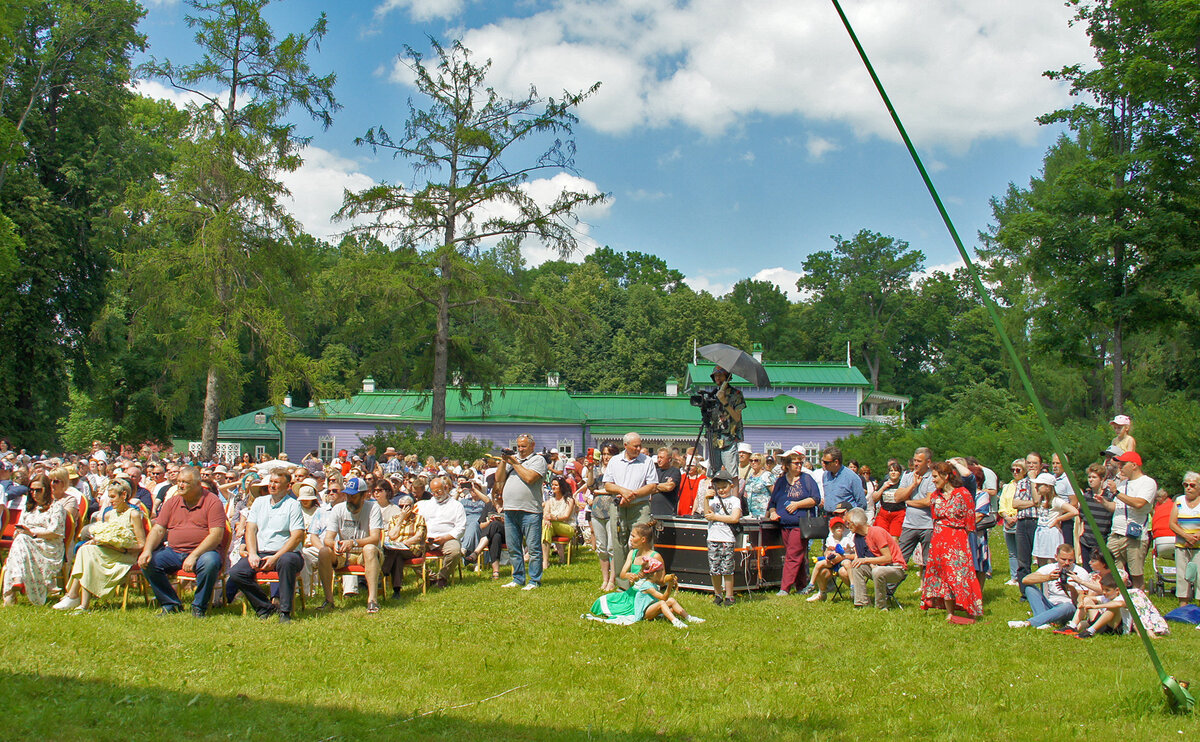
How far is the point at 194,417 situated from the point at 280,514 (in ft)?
125

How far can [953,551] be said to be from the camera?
862 cm

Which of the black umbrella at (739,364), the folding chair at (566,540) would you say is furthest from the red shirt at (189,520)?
the black umbrella at (739,364)

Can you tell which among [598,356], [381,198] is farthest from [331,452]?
[598,356]

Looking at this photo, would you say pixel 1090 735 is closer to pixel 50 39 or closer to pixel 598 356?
pixel 50 39

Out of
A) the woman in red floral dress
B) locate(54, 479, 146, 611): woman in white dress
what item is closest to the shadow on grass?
locate(54, 479, 146, 611): woman in white dress

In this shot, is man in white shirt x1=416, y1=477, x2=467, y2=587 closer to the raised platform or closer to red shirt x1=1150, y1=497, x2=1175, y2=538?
the raised platform

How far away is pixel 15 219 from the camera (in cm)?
2903

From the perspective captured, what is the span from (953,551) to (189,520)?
7676mm

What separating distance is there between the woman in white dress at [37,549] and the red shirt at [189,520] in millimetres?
1321

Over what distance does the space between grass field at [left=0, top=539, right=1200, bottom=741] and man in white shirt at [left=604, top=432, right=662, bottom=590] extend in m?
1.32

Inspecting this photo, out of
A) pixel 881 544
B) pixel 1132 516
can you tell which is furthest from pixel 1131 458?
pixel 881 544

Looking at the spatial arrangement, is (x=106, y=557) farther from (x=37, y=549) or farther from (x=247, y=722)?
(x=247, y=722)

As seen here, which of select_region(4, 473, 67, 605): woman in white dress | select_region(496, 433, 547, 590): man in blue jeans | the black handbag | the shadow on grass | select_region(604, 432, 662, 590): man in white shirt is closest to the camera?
the shadow on grass

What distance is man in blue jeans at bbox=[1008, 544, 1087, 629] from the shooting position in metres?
8.10
